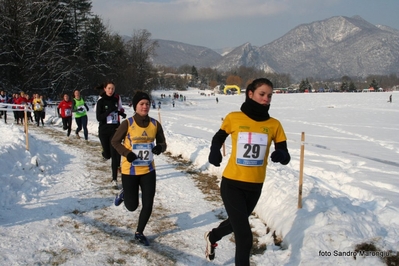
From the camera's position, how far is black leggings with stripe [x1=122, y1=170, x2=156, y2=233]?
436 centimetres

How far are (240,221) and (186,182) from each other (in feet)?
13.7

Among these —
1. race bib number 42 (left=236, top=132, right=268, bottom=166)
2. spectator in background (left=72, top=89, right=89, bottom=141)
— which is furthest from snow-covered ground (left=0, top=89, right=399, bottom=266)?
spectator in background (left=72, top=89, right=89, bottom=141)

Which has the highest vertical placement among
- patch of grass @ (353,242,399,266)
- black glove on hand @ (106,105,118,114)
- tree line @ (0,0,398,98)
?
tree line @ (0,0,398,98)

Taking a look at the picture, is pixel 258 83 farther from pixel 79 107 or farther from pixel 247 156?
pixel 79 107

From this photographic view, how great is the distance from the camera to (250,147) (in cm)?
341

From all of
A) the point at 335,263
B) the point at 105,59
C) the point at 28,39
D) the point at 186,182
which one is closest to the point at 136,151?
the point at 335,263

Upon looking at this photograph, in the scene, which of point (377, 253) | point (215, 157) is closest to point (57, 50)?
point (215, 157)

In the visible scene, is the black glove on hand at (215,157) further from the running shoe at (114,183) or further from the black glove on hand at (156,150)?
the running shoe at (114,183)

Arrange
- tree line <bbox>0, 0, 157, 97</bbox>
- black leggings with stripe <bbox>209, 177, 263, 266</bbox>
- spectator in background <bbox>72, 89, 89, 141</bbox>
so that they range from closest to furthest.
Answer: black leggings with stripe <bbox>209, 177, 263, 266</bbox>, spectator in background <bbox>72, 89, 89, 141</bbox>, tree line <bbox>0, 0, 157, 97</bbox>

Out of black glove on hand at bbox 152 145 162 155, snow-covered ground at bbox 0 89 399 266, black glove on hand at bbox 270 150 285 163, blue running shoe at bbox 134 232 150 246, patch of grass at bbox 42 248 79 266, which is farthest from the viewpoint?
black glove on hand at bbox 152 145 162 155

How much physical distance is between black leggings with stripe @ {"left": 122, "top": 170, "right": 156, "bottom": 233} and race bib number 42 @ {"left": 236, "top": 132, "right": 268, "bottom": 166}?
4.89 feet

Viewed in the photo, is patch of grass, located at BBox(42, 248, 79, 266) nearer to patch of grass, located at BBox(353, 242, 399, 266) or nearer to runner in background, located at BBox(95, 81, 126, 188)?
runner in background, located at BBox(95, 81, 126, 188)

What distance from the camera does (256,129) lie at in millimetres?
3416

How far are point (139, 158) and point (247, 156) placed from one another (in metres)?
1.62
